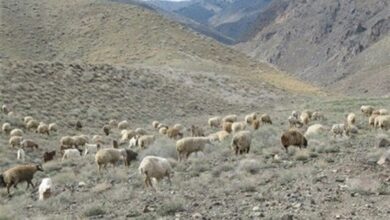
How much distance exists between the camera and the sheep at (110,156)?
63.9 ft

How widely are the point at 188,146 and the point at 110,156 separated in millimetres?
2452

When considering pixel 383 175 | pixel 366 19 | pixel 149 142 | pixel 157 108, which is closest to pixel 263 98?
pixel 157 108

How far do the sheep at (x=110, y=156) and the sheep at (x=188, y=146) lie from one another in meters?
1.70

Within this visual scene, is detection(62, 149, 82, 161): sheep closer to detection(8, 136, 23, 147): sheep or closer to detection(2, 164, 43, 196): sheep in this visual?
detection(8, 136, 23, 147): sheep

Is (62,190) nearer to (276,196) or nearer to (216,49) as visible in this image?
(276,196)

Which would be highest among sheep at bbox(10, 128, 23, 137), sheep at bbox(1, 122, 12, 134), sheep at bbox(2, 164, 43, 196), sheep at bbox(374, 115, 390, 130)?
sheep at bbox(1, 122, 12, 134)

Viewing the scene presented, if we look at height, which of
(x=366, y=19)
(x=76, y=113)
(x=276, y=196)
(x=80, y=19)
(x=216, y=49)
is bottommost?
(x=276, y=196)

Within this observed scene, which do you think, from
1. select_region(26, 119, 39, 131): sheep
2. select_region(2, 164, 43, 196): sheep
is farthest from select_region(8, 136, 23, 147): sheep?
select_region(2, 164, 43, 196): sheep

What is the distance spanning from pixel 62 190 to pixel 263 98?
4547 cm

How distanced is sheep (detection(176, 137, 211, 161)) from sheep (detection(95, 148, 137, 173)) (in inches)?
66.9

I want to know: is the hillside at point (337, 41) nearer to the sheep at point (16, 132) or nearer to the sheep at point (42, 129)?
the sheep at point (42, 129)

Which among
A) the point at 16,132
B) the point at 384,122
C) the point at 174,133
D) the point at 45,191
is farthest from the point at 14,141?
the point at 384,122

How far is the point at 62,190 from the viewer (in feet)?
54.7

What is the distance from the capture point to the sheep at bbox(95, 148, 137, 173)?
19483 mm
